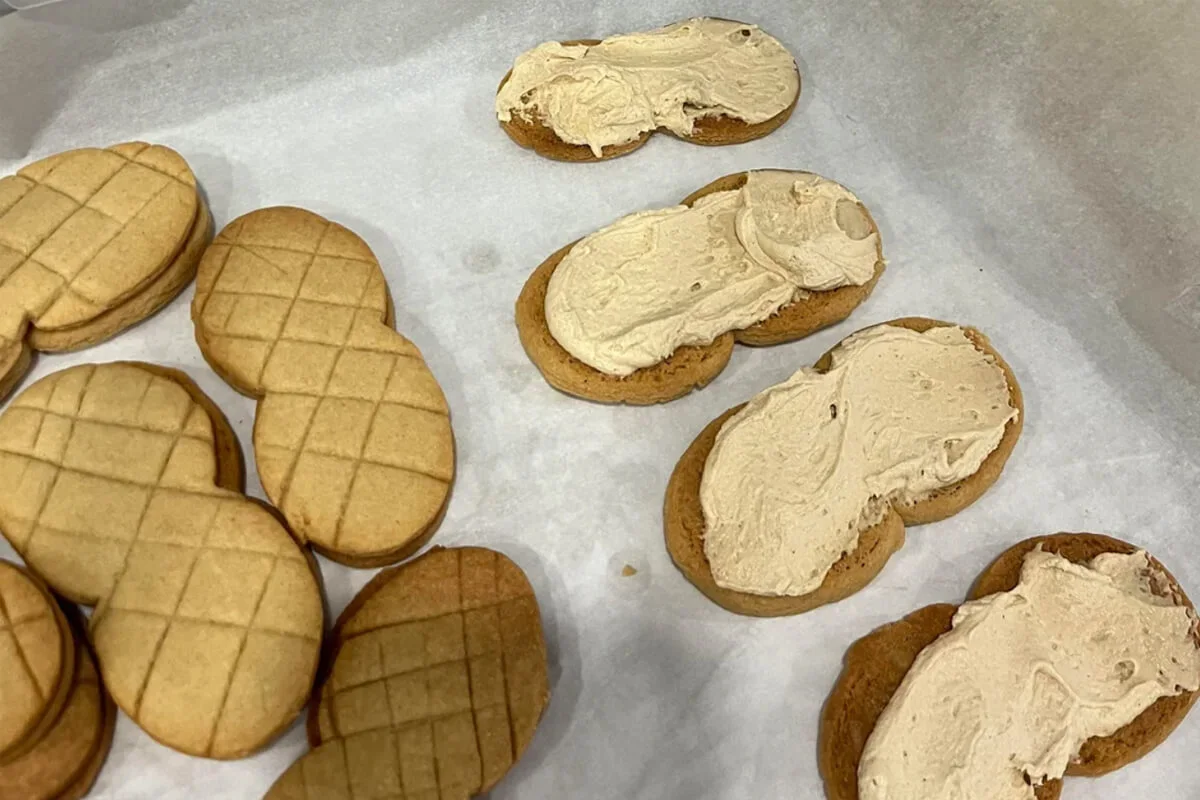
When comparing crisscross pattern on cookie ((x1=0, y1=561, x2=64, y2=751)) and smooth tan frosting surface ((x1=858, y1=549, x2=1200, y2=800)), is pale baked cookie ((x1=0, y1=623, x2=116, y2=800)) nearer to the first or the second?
crisscross pattern on cookie ((x1=0, y1=561, x2=64, y2=751))

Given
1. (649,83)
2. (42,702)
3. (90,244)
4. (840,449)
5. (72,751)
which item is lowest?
(72,751)

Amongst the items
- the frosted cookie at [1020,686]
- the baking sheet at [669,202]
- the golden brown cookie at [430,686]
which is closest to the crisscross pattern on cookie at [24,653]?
the baking sheet at [669,202]

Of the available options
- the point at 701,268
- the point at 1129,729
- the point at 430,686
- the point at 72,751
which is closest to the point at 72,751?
the point at 72,751

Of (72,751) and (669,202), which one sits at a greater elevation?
(669,202)

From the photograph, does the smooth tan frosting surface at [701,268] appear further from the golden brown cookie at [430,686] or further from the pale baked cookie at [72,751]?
the pale baked cookie at [72,751]

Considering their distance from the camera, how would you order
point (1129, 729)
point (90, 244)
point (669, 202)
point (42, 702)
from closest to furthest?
1. point (42, 702)
2. point (1129, 729)
3. point (90, 244)
4. point (669, 202)

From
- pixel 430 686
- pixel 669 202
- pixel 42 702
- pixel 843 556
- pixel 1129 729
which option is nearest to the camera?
pixel 42 702

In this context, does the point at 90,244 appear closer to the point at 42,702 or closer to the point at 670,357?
the point at 42,702
